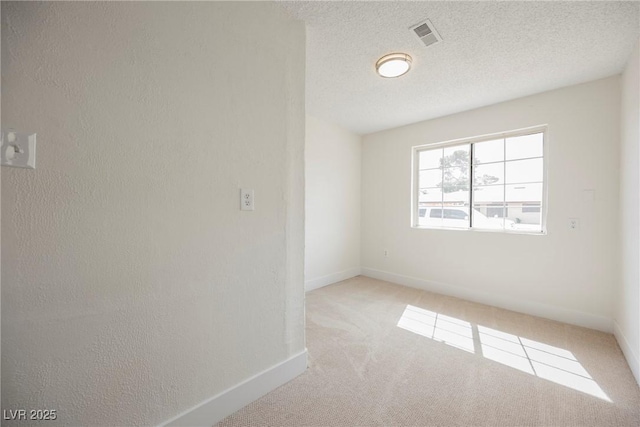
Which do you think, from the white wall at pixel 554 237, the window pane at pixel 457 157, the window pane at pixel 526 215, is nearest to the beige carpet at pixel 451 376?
the white wall at pixel 554 237

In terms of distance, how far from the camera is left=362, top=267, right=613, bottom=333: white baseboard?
2416 mm

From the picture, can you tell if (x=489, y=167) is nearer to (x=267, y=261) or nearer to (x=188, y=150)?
(x=267, y=261)


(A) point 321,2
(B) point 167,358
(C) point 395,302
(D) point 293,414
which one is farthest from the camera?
(C) point 395,302

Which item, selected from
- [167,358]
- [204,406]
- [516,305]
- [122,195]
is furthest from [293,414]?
[516,305]

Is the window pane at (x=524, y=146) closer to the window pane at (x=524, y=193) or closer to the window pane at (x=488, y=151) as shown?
the window pane at (x=488, y=151)

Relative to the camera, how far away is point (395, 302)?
10.1 feet

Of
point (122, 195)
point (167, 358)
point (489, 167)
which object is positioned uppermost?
point (489, 167)

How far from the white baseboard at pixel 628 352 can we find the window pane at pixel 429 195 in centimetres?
201

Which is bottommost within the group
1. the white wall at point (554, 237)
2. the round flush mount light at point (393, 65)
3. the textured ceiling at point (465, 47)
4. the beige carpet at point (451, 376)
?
the beige carpet at point (451, 376)

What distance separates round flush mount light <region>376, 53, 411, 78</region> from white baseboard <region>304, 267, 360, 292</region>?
260 centimetres

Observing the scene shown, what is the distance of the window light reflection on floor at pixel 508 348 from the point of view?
1.71 m

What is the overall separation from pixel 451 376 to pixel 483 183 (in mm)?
2353

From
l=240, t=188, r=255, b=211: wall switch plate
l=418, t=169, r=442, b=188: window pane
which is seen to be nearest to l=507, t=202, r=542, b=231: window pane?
l=418, t=169, r=442, b=188: window pane

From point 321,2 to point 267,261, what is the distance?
164 cm
